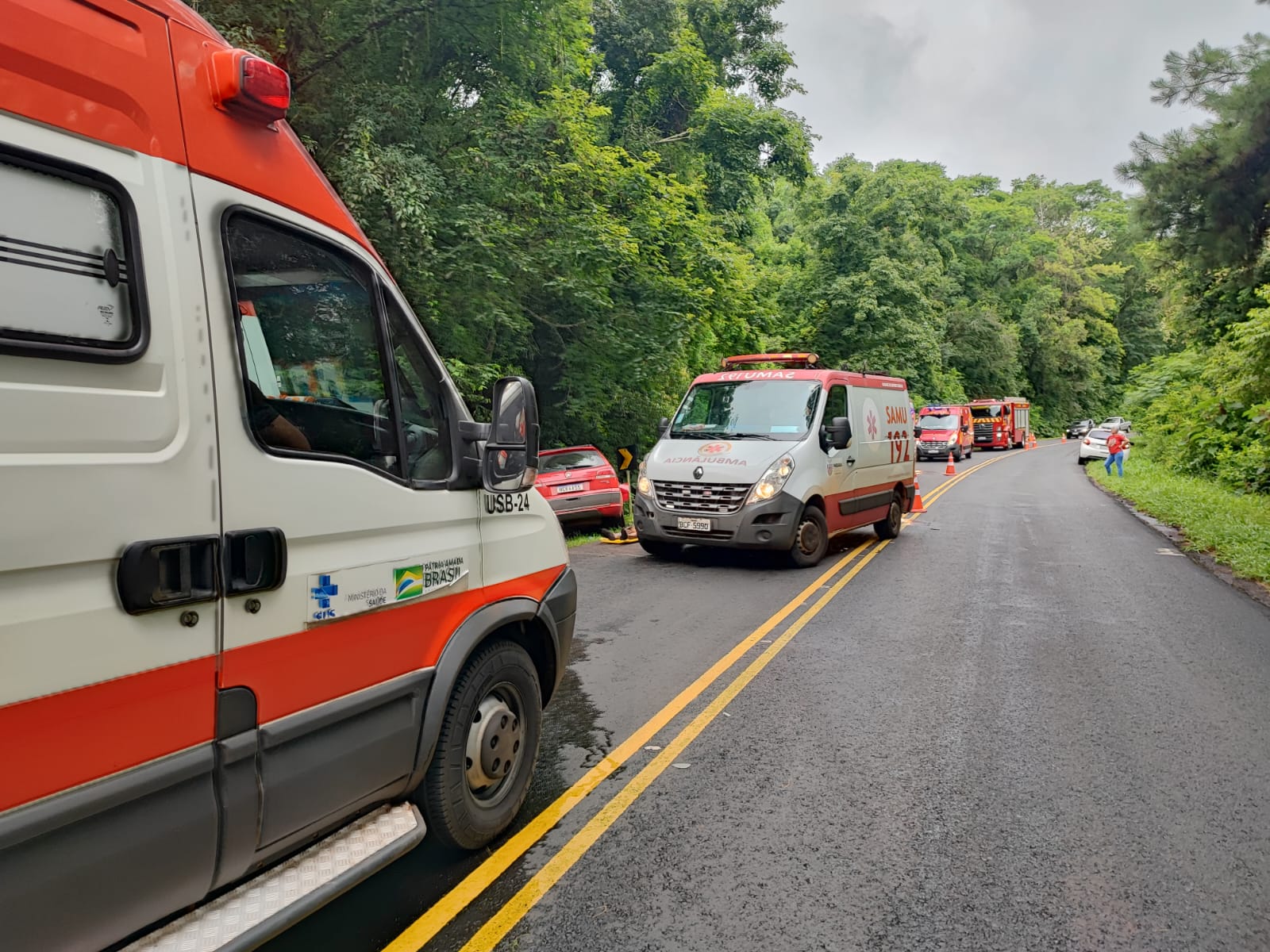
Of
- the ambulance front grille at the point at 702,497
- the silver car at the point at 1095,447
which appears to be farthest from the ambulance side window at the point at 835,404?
the silver car at the point at 1095,447

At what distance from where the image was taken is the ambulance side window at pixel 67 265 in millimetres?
1882

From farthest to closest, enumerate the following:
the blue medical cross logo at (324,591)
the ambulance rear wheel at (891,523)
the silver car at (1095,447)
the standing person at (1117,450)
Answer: the silver car at (1095,447) < the standing person at (1117,450) < the ambulance rear wheel at (891,523) < the blue medical cross logo at (324,591)

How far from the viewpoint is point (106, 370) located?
2.04 metres

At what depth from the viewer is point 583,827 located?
3660mm

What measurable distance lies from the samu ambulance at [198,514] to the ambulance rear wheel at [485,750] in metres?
0.03

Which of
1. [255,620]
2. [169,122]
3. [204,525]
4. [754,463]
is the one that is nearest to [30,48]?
[169,122]

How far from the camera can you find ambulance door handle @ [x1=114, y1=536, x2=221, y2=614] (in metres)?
2.04

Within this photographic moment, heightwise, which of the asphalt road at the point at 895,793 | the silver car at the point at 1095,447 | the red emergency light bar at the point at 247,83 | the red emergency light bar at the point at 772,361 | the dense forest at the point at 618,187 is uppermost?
the dense forest at the point at 618,187

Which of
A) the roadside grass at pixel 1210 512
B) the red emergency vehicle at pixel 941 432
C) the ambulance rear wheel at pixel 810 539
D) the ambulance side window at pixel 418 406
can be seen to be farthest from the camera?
the red emergency vehicle at pixel 941 432

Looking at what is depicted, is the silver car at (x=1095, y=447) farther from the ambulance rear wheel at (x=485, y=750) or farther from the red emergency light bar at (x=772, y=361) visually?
the ambulance rear wheel at (x=485, y=750)

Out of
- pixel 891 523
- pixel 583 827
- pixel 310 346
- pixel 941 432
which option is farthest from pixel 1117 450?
pixel 310 346

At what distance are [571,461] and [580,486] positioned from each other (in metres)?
0.60

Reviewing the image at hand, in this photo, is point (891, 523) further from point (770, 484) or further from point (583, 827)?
point (583, 827)

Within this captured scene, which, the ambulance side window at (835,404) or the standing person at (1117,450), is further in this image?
the standing person at (1117,450)
